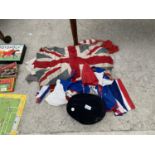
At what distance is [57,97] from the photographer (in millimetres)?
1379

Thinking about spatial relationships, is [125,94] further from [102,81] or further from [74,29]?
[74,29]

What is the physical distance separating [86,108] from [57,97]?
20 centimetres

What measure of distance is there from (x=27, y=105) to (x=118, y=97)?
1.78 feet

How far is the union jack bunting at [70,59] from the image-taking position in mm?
1481

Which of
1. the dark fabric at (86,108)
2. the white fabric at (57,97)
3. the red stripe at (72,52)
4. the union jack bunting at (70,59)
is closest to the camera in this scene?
the dark fabric at (86,108)

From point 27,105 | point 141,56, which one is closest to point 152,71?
point 141,56

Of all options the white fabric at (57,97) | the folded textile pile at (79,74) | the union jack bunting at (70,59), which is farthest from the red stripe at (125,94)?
the white fabric at (57,97)

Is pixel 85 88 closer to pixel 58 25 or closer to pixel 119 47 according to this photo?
pixel 119 47

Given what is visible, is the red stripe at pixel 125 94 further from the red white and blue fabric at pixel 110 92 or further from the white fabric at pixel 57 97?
the white fabric at pixel 57 97

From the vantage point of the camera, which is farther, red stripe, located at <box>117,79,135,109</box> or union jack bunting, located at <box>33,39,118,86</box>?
union jack bunting, located at <box>33,39,118,86</box>

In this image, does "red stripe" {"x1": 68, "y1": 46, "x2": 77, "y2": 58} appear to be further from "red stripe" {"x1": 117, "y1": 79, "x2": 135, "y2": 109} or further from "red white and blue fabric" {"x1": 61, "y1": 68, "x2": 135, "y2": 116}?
"red stripe" {"x1": 117, "y1": 79, "x2": 135, "y2": 109}

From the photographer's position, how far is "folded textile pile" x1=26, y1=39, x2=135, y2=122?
4.50ft

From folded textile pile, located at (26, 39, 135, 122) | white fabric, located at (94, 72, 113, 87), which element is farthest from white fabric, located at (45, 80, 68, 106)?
white fabric, located at (94, 72, 113, 87)
